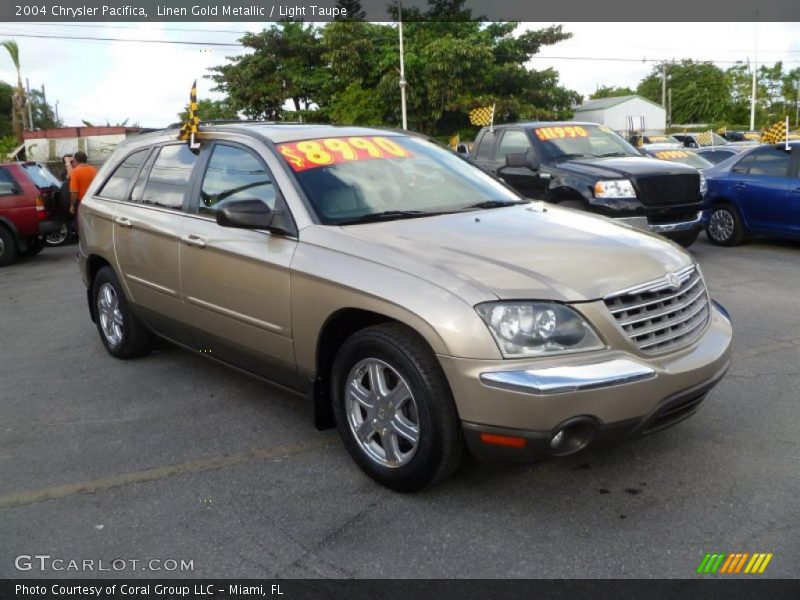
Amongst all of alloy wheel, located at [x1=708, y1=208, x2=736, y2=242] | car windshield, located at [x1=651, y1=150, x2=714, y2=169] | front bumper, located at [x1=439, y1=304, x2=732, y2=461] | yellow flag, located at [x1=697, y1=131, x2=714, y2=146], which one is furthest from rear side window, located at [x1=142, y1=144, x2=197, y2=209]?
yellow flag, located at [x1=697, y1=131, x2=714, y2=146]

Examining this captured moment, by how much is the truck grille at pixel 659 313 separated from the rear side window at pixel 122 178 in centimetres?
373

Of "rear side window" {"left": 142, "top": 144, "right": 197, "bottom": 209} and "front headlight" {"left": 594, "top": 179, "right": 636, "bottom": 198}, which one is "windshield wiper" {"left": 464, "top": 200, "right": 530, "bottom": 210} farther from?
"front headlight" {"left": 594, "top": 179, "right": 636, "bottom": 198}

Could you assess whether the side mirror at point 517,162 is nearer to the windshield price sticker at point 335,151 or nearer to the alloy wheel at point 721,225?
the alloy wheel at point 721,225

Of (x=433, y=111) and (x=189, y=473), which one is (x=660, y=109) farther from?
(x=189, y=473)

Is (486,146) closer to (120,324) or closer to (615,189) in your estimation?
(615,189)

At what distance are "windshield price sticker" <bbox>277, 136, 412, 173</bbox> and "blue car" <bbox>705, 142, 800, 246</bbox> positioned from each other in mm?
7053

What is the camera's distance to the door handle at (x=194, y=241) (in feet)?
14.3

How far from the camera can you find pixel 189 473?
12.5 ft

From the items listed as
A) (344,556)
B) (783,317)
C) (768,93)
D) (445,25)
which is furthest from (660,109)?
(344,556)

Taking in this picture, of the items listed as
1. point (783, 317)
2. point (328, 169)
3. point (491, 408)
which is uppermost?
point (328, 169)

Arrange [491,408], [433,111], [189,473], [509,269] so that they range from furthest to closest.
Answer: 1. [433,111]
2. [189,473]
3. [509,269]
4. [491,408]

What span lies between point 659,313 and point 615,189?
5575 millimetres

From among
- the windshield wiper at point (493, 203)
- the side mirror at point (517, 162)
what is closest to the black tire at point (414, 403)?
the windshield wiper at point (493, 203)

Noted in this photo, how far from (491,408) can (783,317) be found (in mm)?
4563
